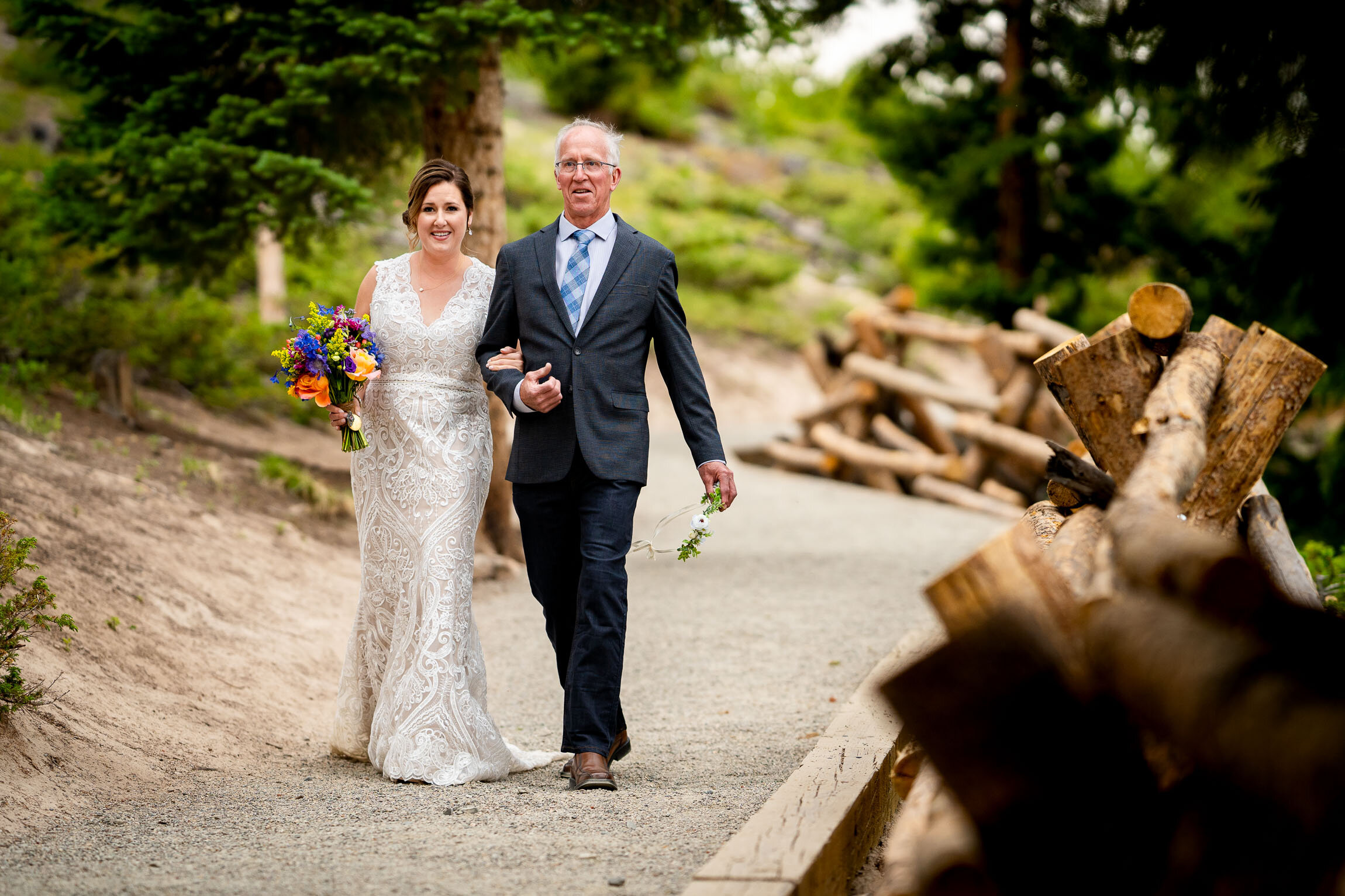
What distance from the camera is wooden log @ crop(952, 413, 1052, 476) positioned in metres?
11.6

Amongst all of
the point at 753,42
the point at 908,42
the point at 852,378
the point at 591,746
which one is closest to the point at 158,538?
the point at 591,746

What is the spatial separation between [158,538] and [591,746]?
146 inches

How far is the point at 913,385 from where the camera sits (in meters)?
13.1

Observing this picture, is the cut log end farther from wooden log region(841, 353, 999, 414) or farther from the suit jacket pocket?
wooden log region(841, 353, 999, 414)

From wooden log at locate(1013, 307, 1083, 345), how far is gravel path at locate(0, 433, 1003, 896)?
424 cm

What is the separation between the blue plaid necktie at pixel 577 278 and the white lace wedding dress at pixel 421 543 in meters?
0.53

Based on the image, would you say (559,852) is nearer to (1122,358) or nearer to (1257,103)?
(1122,358)

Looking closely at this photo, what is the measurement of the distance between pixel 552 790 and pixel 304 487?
5276mm

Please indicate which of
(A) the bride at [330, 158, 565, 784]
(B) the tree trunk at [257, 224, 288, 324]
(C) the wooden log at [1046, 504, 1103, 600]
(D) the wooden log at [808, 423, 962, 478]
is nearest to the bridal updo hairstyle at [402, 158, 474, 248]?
(A) the bride at [330, 158, 565, 784]

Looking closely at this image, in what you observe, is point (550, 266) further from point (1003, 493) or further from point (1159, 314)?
→ point (1003, 493)

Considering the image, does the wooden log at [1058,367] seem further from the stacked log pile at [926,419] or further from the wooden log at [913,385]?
the wooden log at [913,385]

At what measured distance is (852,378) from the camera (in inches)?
543

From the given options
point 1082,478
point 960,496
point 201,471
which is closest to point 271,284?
point 201,471

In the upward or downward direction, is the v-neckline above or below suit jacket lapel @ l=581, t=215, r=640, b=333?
below
